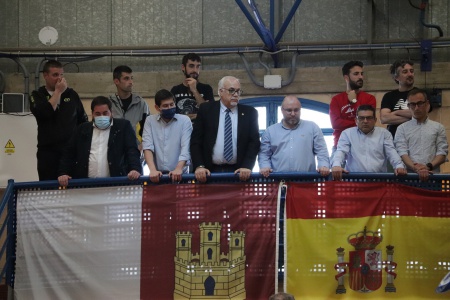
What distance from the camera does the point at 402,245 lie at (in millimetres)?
8094

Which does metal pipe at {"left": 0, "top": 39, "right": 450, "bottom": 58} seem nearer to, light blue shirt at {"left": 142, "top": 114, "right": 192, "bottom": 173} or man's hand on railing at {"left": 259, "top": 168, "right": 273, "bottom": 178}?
light blue shirt at {"left": 142, "top": 114, "right": 192, "bottom": 173}

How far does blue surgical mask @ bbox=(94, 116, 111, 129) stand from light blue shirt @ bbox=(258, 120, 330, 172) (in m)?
1.52

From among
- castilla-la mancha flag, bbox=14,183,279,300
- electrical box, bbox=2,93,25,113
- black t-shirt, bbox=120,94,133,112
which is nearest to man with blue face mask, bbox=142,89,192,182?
castilla-la mancha flag, bbox=14,183,279,300

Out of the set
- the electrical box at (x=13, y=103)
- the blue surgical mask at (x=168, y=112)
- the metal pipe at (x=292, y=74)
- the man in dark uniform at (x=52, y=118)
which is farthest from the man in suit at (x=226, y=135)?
the electrical box at (x=13, y=103)

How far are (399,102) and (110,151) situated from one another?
2.99 meters

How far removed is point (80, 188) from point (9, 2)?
7.06 m

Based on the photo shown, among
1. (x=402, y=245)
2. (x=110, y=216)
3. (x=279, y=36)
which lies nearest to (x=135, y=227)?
(x=110, y=216)

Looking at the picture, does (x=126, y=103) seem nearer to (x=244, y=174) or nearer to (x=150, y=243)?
(x=150, y=243)

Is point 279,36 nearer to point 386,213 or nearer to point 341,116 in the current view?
point 341,116

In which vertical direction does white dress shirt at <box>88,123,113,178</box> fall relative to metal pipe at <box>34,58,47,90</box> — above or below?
below

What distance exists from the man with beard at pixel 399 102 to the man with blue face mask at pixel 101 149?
2580 millimetres

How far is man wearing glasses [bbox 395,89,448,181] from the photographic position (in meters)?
8.67

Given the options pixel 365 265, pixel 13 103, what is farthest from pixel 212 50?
pixel 365 265

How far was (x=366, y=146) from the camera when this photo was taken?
8.61m
